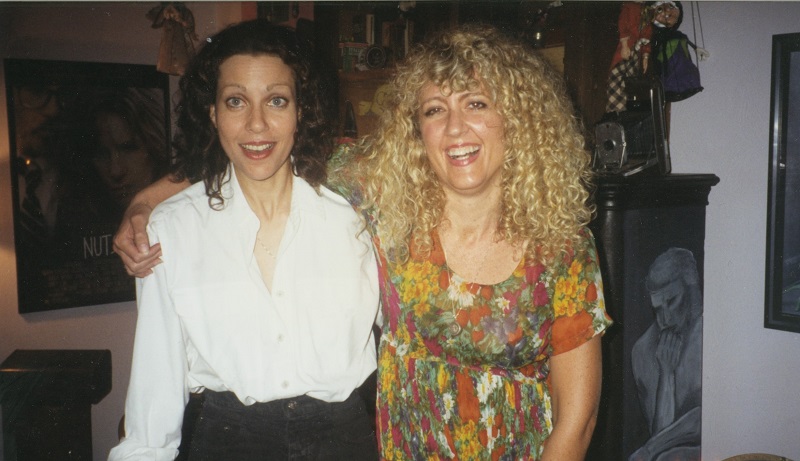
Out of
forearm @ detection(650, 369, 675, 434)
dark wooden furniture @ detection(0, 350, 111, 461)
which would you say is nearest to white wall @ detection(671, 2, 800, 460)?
forearm @ detection(650, 369, 675, 434)

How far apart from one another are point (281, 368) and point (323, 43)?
254 centimetres

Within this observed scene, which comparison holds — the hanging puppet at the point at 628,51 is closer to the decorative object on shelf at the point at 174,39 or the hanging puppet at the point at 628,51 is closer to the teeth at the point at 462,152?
the teeth at the point at 462,152

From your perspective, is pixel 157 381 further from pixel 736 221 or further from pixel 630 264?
pixel 736 221

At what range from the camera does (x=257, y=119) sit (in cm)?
124

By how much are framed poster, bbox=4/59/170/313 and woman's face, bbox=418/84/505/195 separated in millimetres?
2358

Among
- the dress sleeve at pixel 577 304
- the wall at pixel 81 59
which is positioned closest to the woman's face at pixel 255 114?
the dress sleeve at pixel 577 304

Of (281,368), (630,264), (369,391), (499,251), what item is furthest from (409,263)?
(630,264)

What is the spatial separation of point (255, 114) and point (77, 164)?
2.26 meters

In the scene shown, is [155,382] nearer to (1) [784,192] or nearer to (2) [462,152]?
(2) [462,152]

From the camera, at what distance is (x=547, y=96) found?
145cm

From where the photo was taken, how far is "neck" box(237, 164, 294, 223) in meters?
1.36

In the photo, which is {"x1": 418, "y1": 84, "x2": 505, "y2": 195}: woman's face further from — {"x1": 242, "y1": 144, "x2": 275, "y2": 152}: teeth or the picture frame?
the picture frame

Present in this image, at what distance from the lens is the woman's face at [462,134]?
4.42ft

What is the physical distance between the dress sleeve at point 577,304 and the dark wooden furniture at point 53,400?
157cm
